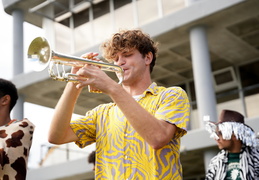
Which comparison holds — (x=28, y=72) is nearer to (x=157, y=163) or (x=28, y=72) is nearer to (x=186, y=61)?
(x=186, y=61)

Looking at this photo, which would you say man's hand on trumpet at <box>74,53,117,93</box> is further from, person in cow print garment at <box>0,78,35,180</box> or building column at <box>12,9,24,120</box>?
building column at <box>12,9,24,120</box>

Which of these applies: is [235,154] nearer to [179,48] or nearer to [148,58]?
[148,58]

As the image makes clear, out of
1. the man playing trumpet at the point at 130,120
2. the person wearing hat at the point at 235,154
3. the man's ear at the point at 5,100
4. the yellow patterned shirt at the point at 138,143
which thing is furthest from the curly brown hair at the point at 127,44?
the person wearing hat at the point at 235,154

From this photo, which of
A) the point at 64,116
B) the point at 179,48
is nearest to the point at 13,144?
the point at 64,116

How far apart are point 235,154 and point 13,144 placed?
2.59 meters

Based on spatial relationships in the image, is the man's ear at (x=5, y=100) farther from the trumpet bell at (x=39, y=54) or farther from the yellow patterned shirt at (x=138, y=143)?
the yellow patterned shirt at (x=138, y=143)

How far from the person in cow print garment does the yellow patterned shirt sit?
0.68 m

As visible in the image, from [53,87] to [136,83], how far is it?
1253cm

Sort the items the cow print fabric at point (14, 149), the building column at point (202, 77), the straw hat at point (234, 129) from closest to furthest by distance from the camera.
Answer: the cow print fabric at point (14, 149)
the straw hat at point (234, 129)
the building column at point (202, 77)

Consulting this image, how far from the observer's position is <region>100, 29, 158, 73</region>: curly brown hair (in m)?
2.65

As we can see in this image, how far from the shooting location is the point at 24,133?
3227 mm

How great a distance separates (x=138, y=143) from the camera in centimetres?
244

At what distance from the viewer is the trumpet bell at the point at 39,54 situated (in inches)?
104

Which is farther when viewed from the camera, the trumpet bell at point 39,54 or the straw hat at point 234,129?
the straw hat at point 234,129
